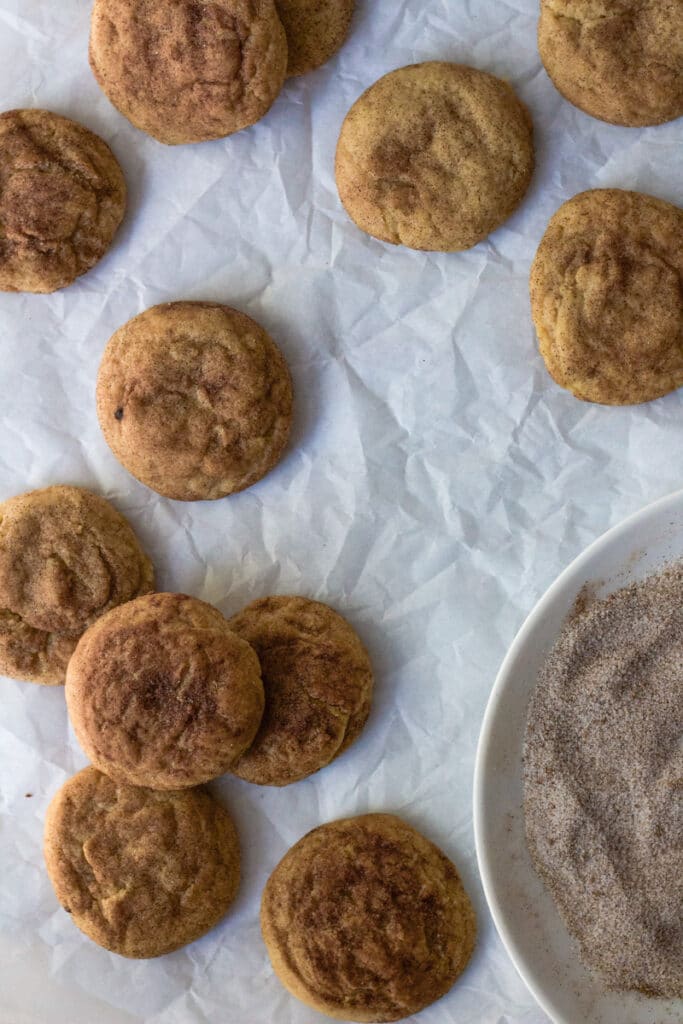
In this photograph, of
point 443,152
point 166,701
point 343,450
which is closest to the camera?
point 166,701

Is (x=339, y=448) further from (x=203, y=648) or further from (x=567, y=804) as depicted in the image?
(x=567, y=804)

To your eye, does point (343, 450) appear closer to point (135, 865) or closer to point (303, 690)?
point (303, 690)

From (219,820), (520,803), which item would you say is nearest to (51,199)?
(219,820)

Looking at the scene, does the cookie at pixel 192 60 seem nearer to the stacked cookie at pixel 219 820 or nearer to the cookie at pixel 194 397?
the cookie at pixel 194 397

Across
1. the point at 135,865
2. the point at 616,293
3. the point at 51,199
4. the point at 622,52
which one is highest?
the point at 622,52

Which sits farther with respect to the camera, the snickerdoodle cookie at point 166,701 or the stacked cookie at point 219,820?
the stacked cookie at point 219,820

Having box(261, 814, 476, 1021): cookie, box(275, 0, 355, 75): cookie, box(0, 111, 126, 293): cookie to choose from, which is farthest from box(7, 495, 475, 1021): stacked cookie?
box(275, 0, 355, 75): cookie

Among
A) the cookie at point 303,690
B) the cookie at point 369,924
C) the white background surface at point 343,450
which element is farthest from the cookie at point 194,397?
the cookie at point 369,924
